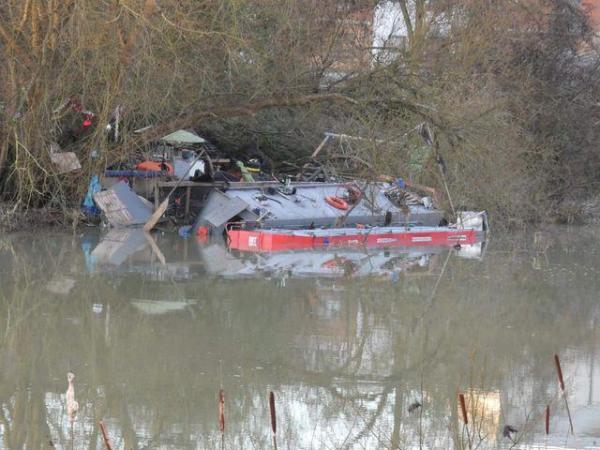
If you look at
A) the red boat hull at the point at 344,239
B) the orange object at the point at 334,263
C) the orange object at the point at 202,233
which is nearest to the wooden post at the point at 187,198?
the orange object at the point at 202,233

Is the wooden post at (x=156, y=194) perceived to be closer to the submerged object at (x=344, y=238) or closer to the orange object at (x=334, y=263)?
the submerged object at (x=344, y=238)

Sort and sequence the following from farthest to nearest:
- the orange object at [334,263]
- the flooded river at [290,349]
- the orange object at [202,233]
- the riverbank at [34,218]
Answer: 1. the orange object at [202,233]
2. the riverbank at [34,218]
3. the orange object at [334,263]
4. the flooded river at [290,349]

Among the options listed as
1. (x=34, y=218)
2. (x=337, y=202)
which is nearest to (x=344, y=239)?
(x=337, y=202)

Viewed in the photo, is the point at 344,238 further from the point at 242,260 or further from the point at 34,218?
the point at 34,218

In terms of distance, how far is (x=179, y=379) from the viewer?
8.80 metres

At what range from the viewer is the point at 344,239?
2006cm

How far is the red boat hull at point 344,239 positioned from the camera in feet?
62.3

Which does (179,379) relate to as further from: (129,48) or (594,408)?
(129,48)

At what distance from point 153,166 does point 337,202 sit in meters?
3.93

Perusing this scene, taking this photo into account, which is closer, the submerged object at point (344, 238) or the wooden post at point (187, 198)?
the submerged object at point (344, 238)

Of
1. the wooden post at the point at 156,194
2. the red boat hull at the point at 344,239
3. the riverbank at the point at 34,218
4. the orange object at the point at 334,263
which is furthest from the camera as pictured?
the wooden post at the point at 156,194

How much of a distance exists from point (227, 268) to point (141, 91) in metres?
4.24

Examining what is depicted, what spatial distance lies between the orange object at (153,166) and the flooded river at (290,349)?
14.0 ft

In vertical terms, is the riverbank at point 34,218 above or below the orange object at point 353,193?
below
